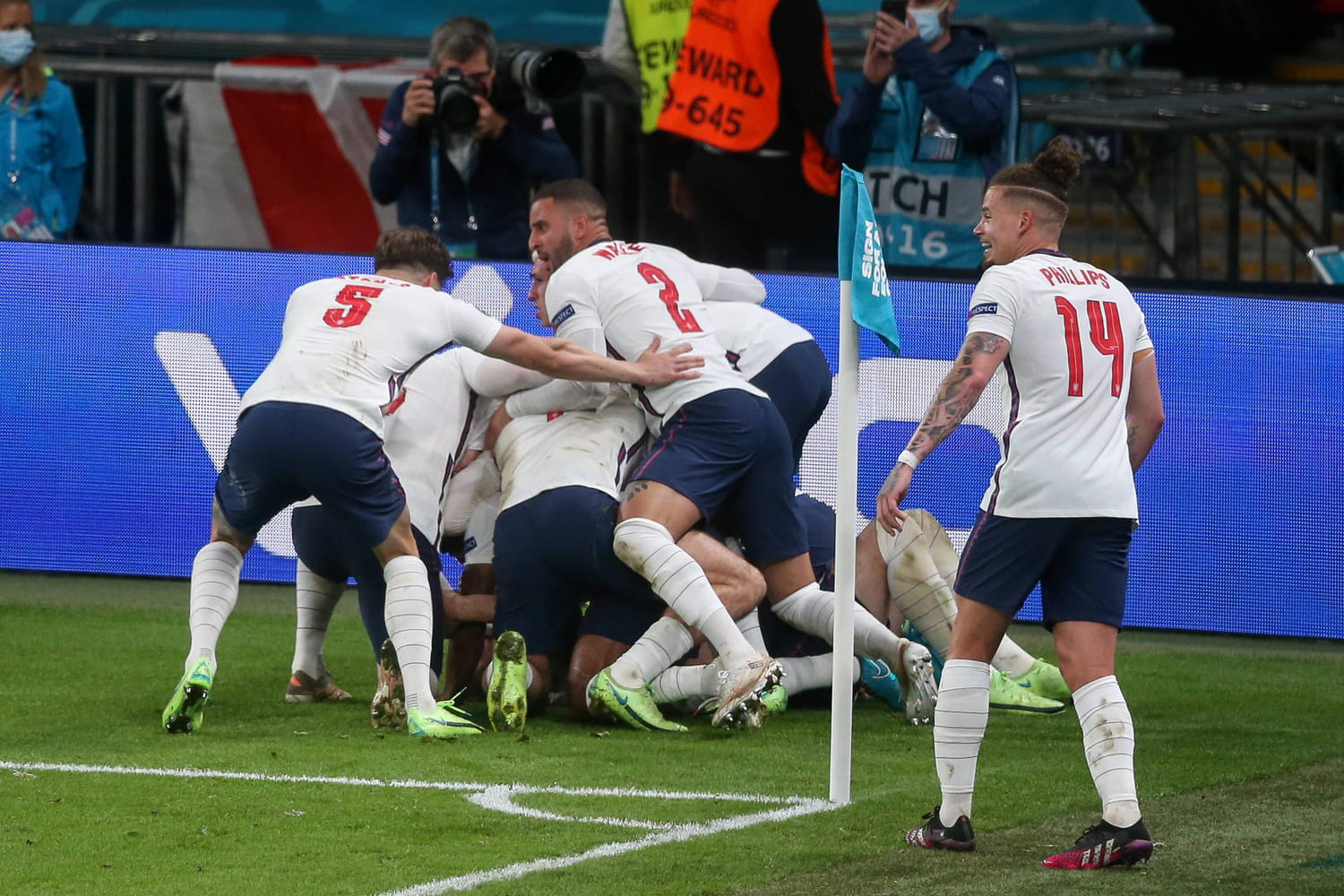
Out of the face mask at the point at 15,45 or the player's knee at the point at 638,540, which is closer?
the player's knee at the point at 638,540

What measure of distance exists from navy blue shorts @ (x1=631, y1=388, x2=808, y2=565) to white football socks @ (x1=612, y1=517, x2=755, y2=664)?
12.8 inches

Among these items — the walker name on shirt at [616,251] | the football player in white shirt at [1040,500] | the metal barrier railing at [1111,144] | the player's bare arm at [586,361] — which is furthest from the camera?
the metal barrier railing at [1111,144]

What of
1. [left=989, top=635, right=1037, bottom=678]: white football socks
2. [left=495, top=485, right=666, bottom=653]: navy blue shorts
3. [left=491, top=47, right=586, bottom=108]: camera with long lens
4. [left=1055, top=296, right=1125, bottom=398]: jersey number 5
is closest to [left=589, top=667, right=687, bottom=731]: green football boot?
[left=495, top=485, right=666, bottom=653]: navy blue shorts

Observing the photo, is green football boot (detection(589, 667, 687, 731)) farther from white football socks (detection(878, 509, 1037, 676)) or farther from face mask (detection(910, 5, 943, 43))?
face mask (detection(910, 5, 943, 43))

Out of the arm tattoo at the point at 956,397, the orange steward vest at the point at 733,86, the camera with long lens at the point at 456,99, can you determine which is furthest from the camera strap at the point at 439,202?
the arm tattoo at the point at 956,397

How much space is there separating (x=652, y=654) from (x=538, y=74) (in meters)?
3.22

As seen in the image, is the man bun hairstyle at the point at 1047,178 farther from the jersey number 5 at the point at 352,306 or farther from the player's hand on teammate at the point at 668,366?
the jersey number 5 at the point at 352,306

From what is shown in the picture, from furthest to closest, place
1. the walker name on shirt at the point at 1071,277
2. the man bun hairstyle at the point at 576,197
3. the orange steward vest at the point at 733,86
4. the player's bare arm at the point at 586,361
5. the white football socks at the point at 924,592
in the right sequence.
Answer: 1. the orange steward vest at the point at 733,86
2. the man bun hairstyle at the point at 576,197
3. the white football socks at the point at 924,592
4. the player's bare arm at the point at 586,361
5. the walker name on shirt at the point at 1071,277

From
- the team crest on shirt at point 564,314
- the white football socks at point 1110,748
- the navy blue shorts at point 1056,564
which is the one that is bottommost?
the white football socks at point 1110,748

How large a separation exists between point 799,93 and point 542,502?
11.7 feet

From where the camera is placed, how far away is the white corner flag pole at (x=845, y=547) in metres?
5.91

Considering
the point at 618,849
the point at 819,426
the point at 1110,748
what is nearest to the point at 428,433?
the point at 819,426

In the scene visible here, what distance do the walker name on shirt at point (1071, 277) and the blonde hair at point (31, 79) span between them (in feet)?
22.4

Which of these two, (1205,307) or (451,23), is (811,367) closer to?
(1205,307)
